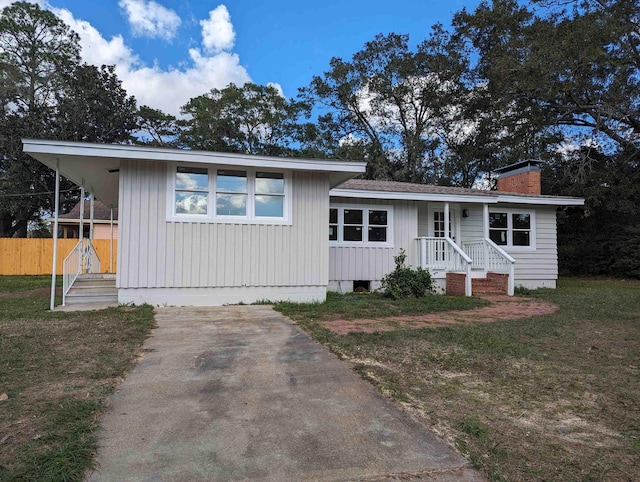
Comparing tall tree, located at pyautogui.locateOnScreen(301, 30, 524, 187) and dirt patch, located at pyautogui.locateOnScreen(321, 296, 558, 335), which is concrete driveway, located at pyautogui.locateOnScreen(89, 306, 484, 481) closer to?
dirt patch, located at pyautogui.locateOnScreen(321, 296, 558, 335)

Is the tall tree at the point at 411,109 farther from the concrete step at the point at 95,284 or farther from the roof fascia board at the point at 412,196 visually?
the concrete step at the point at 95,284

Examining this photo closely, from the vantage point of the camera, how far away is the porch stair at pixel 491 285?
35.2 ft

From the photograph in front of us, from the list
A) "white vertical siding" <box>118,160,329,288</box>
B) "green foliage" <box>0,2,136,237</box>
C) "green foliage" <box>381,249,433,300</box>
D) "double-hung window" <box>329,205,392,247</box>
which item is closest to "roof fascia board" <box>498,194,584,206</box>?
"double-hung window" <box>329,205,392,247</box>

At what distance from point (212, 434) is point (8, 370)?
8.41 feet

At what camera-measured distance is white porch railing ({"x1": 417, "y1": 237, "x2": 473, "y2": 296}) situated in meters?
11.1

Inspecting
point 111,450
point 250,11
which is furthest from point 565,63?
point 111,450

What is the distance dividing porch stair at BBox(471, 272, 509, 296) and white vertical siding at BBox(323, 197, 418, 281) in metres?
1.81

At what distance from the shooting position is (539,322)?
6.60m

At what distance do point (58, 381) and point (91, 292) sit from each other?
17.6 ft

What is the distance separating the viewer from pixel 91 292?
8.21 m

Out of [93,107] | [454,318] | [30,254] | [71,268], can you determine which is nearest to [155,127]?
[93,107]

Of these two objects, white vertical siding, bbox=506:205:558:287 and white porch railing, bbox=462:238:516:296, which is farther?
white vertical siding, bbox=506:205:558:287

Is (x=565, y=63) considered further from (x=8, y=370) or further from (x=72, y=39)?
(x=72, y=39)

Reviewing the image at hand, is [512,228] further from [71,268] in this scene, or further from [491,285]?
[71,268]
